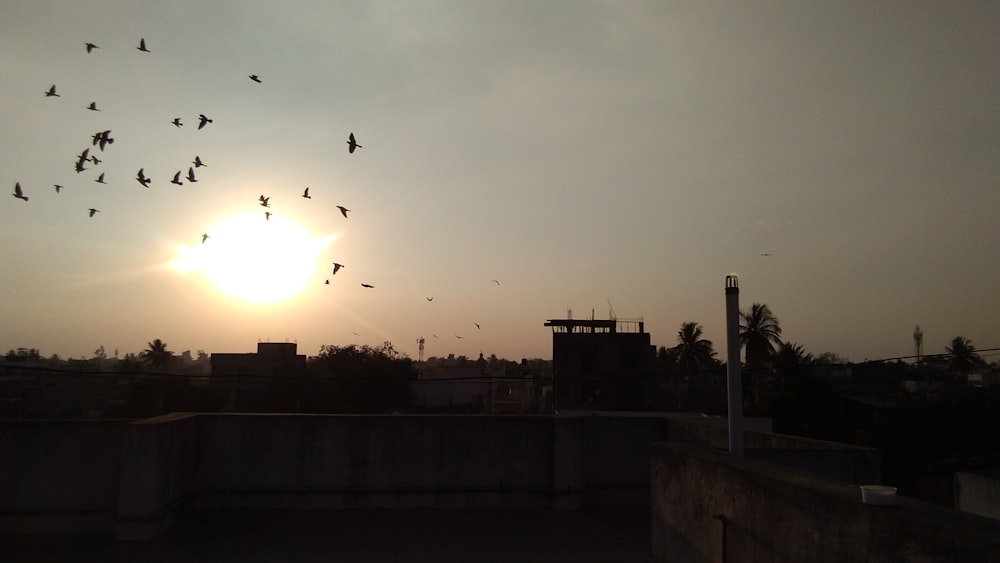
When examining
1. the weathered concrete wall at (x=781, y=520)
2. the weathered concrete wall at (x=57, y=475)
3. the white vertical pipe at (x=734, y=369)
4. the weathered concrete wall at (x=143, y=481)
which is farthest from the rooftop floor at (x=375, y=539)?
the white vertical pipe at (x=734, y=369)

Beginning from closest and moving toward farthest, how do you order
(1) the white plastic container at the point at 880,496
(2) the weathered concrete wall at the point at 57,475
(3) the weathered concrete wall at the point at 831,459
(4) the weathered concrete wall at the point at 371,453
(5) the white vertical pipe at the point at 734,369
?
(1) the white plastic container at the point at 880,496, (5) the white vertical pipe at the point at 734,369, (3) the weathered concrete wall at the point at 831,459, (2) the weathered concrete wall at the point at 57,475, (4) the weathered concrete wall at the point at 371,453

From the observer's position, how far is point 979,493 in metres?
8.95

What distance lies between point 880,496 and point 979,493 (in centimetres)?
638

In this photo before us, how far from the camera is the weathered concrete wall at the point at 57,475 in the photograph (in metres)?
9.92

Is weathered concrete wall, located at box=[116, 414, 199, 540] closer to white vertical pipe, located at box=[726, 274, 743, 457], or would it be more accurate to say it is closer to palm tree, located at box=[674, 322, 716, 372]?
white vertical pipe, located at box=[726, 274, 743, 457]

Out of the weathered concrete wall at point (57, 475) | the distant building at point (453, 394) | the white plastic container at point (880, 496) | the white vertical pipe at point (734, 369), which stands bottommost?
Result: the distant building at point (453, 394)

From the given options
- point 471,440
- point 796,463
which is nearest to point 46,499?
point 471,440

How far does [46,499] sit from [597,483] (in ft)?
29.0

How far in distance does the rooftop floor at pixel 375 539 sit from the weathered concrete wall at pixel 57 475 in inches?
13.5

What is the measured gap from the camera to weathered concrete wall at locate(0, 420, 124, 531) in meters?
9.92

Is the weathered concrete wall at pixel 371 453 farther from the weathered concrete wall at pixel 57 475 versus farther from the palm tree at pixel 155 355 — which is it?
the palm tree at pixel 155 355

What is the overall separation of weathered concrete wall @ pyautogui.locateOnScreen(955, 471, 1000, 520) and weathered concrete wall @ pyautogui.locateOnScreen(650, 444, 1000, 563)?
13.7ft

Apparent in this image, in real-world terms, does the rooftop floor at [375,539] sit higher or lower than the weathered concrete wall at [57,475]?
lower

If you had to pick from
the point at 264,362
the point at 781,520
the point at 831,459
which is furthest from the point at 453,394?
the point at 781,520
